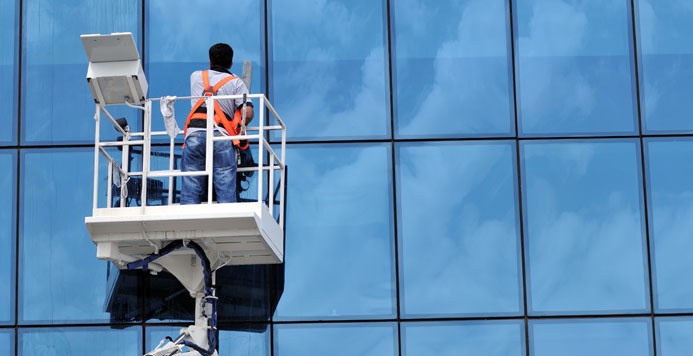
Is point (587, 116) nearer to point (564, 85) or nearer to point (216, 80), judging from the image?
point (564, 85)


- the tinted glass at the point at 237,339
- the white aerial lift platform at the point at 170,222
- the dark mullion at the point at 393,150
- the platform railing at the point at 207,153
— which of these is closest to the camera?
the white aerial lift platform at the point at 170,222

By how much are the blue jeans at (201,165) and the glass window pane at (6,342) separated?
2.51 m

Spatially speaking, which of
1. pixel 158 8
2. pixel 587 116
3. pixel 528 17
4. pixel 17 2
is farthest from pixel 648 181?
pixel 17 2

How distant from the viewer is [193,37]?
15453mm

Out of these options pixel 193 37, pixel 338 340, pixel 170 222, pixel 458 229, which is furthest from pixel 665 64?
pixel 170 222

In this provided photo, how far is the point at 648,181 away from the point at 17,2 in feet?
22.9

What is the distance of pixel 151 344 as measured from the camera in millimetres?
14586

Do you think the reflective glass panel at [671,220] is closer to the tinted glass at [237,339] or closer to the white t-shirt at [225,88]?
the tinted glass at [237,339]

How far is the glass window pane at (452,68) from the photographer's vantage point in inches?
598

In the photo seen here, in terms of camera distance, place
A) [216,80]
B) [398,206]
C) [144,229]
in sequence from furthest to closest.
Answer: [398,206] → [216,80] → [144,229]

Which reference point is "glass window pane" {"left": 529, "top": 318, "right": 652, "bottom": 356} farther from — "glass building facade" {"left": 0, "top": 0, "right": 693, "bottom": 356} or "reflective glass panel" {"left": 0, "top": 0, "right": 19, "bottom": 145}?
"reflective glass panel" {"left": 0, "top": 0, "right": 19, "bottom": 145}

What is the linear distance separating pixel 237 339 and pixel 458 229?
2.54m

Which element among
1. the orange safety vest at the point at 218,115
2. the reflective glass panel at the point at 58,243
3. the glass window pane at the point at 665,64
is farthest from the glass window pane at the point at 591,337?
the reflective glass panel at the point at 58,243

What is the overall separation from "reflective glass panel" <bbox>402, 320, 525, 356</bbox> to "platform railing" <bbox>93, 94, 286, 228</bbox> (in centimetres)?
180
